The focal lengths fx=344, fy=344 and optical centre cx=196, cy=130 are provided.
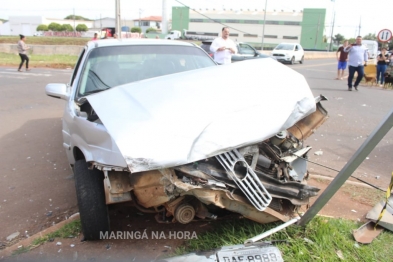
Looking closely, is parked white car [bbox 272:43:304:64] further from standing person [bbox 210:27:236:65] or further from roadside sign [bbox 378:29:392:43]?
standing person [bbox 210:27:236:65]

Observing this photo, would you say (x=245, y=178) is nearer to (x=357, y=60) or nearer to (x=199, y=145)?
(x=199, y=145)

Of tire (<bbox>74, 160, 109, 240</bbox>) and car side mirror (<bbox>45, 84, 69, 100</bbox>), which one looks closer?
tire (<bbox>74, 160, 109, 240</bbox>)

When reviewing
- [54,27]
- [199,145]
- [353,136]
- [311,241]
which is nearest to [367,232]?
[311,241]

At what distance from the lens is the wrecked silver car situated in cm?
231

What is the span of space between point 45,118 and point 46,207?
4.37 meters

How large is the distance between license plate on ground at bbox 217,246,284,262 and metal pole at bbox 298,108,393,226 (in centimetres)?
43

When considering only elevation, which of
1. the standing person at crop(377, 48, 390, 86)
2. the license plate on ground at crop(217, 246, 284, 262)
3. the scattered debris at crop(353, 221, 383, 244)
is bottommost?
the scattered debris at crop(353, 221, 383, 244)

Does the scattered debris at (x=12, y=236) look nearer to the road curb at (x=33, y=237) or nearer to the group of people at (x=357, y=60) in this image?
the road curb at (x=33, y=237)

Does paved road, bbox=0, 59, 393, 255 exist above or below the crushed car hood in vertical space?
below

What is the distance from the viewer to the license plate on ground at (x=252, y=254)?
8.30ft

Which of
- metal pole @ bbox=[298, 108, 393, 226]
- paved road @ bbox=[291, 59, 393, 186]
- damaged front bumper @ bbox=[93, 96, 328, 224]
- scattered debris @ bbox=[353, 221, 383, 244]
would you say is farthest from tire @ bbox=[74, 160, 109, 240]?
paved road @ bbox=[291, 59, 393, 186]

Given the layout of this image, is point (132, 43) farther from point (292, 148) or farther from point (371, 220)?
point (371, 220)

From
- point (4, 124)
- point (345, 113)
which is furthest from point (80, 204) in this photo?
point (345, 113)

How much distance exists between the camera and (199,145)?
2.33 m
